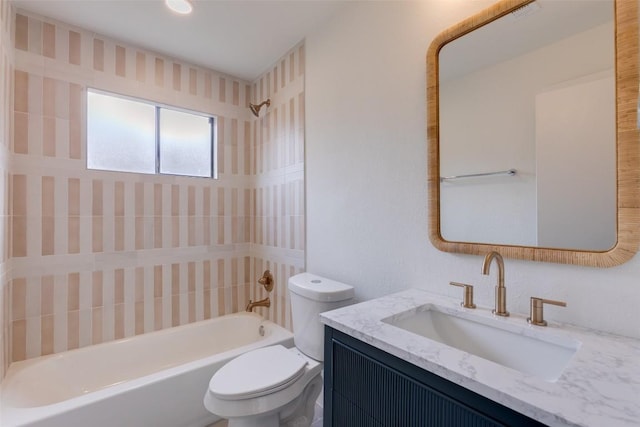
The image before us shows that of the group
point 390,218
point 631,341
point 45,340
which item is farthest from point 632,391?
point 45,340

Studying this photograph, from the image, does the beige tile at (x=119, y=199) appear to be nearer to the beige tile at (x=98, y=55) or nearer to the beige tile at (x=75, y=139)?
the beige tile at (x=75, y=139)

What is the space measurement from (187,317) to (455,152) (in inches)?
91.4

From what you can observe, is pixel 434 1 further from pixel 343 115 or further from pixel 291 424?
pixel 291 424

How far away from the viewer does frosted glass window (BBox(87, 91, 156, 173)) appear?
2.11 metres

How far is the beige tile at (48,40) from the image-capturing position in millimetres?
1898

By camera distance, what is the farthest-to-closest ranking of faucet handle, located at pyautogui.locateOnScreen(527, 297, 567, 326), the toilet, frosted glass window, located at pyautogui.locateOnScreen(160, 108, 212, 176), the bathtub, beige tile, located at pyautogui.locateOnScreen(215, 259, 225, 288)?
beige tile, located at pyautogui.locateOnScreen(215, 259, 225, 288) < frosted glass window, located at pyautogui.locateOnScreen(160, 108, 212, 176) < the bathtub < the toilet < faucet handle, located at pyautogui.locateOnScreen(527, 297, 567, 326)

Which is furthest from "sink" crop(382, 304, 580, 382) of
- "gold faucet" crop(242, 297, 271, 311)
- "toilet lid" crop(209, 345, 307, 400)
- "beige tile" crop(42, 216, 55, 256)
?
"beige tile" crop(42, 216, 55, 256)

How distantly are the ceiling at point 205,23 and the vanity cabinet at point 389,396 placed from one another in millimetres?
1854

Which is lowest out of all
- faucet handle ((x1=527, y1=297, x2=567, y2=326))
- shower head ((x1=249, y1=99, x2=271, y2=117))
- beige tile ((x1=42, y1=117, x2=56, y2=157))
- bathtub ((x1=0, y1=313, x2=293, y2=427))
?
bathtub ((x1=0, y1=313, x2=293, y2=427))

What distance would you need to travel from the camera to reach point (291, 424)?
1567mm

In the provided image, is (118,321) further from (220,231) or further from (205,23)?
(205,23)

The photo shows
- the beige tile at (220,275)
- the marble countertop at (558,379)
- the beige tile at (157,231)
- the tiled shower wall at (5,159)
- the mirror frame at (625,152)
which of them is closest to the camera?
the marble countertop at (558,379)

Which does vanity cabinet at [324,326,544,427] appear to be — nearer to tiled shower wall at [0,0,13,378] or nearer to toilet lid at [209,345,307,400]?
toilet lid at [209,345,307,400]

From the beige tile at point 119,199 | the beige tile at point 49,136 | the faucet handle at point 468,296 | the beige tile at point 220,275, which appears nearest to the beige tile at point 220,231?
the beige tile at point 220,275
